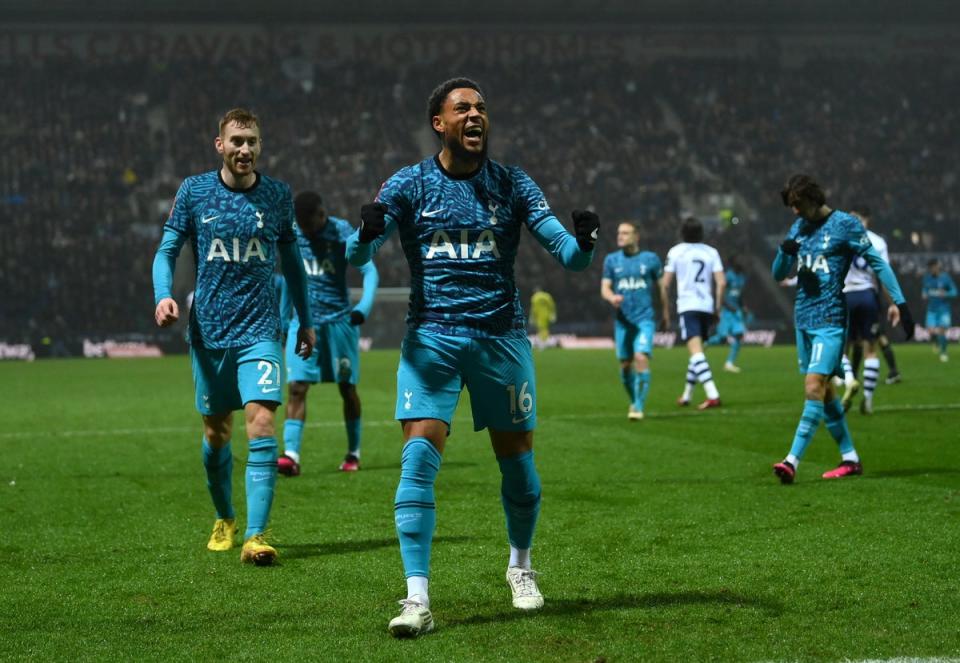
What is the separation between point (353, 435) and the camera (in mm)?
10516

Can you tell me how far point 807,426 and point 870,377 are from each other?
6009 millimetres

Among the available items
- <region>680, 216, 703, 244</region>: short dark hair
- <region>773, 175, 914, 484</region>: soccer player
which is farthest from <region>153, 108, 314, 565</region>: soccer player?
<region>680, 216, 703, 244</region>: short dark hair

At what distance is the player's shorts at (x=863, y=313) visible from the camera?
1425cm

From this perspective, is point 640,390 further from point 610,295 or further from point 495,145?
point 495,145

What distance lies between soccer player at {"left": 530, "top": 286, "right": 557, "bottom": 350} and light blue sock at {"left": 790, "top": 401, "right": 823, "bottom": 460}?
26411 mm

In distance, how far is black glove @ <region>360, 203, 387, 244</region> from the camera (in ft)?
16.1

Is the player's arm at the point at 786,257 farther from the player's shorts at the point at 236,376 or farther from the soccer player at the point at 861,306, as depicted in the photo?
the soccer player at the point at 861,306

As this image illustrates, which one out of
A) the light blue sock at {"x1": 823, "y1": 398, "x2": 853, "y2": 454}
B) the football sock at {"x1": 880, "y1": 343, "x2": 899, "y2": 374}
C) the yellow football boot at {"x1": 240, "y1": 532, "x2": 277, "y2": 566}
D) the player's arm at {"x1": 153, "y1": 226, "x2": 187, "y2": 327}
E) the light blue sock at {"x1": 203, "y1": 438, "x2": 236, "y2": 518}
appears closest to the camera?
the yellow football boot at {"x1": 240, "y1": 532, "x2": 277, "y2": 566}

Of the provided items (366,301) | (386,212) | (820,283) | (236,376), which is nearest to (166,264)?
(236,376)

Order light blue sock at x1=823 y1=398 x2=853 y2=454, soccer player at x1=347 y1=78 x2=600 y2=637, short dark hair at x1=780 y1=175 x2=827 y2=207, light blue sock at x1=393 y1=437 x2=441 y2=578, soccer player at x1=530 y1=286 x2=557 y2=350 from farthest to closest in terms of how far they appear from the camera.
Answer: soccer player at x1=530 y1=286 x2=557 y2=350 → light blue sock at x1=823 y1=398 x2=853 y2=454 → short dark hair at x1=780 y1=175 x2=827 y2=207 → soccer player at x1=347 y1=78 x2=600 y2=637 → light blue sock at x1=393 y1=437 x2=441 y2=578

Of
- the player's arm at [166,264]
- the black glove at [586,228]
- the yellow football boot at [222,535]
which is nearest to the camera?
the black glove at [586,228]

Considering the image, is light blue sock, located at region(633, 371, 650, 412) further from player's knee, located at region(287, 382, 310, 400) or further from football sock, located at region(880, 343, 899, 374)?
football sock, located at region(880, 343, 899, 374)

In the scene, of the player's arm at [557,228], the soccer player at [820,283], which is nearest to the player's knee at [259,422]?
the player's arm at [557,228]

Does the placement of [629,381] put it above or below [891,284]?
below
